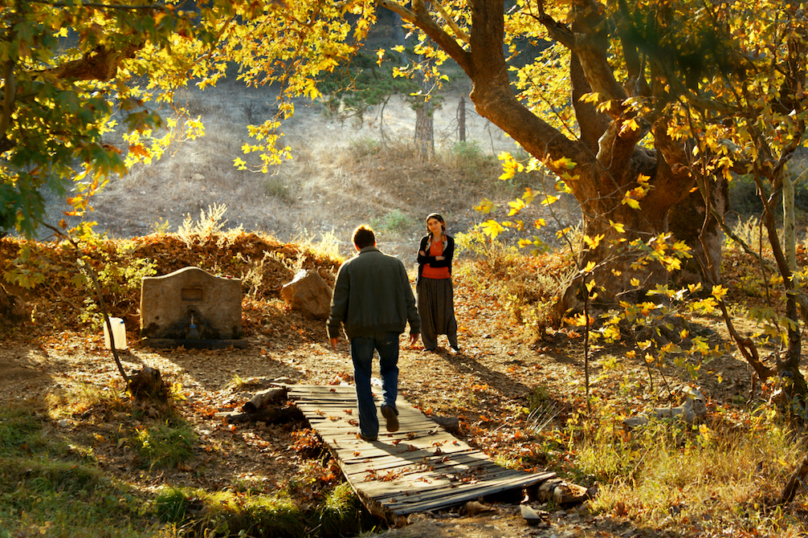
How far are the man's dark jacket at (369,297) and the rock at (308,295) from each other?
4983mm

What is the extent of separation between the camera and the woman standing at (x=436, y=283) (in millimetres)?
7305

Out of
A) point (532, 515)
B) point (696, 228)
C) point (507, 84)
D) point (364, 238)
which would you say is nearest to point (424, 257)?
point (507, 84)

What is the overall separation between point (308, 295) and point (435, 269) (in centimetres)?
294

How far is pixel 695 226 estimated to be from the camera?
9805 mm

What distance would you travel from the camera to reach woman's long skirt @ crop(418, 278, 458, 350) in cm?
735

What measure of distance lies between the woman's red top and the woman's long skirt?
0.06 m

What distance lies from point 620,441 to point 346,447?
2.13 meters

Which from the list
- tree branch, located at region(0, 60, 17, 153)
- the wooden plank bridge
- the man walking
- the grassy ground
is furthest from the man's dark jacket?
tree branch, located at region(0, 60, 17, 153)

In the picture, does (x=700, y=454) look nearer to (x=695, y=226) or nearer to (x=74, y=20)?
(x=74, y=20)

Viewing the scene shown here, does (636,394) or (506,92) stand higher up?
(506,92)

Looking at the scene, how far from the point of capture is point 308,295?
375 inches

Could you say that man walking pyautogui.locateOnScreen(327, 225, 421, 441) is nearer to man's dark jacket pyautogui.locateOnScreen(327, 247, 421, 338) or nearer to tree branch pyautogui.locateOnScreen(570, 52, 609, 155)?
man's dark jacket pyautogui.locateOnScreen(327, 247, 421, 338)

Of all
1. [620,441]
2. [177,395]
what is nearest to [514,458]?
[620,441]

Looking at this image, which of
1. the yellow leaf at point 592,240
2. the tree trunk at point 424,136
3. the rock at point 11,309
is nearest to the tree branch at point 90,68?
the rock at point 11,309
